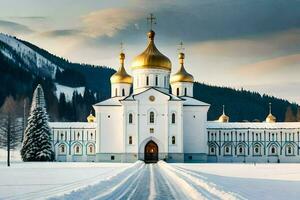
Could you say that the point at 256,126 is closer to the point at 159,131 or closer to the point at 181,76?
the point at 181,76

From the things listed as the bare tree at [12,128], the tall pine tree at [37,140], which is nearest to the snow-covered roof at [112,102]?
the tall pine tree at [37,140]

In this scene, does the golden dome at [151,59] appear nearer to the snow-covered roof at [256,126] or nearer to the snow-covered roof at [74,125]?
the snow-covered roof at [74,125]

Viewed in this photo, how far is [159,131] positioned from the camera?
247 feet

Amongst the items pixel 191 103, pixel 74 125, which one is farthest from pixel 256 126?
pixel 74 125

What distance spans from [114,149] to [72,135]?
10.4 meters

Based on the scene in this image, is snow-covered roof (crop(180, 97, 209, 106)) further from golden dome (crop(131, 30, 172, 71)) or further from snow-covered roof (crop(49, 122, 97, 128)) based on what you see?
snow-covered roof (crop(49, 122, 97, 128))

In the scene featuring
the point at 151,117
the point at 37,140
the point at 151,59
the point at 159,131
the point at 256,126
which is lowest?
the point at 37,140

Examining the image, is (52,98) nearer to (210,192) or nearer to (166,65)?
(166,65)

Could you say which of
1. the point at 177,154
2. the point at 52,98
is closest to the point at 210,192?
the point at 177,154

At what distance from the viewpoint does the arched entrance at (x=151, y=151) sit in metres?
75.6

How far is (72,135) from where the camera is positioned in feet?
280

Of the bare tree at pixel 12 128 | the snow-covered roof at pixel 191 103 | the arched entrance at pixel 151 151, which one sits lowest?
the arched entrance at pixel 151 151

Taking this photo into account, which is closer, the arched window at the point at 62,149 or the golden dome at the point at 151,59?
the golden dome at the point at 151,59

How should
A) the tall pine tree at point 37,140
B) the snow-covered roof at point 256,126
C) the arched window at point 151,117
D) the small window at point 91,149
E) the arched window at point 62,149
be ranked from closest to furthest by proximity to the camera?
the tall pine tree at point 37,140
the arched window at point 151,117
the small window at point 91,149
the arched window at point 62,149
the snow-covered roof at point 256,126
